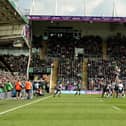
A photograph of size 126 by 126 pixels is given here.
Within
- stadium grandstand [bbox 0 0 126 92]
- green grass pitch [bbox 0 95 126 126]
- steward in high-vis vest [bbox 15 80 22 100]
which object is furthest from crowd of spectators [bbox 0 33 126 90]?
green grass pitch [bbox 0 95 126 126]

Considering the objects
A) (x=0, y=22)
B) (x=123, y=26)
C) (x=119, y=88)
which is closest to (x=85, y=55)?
(x=123, y=26)

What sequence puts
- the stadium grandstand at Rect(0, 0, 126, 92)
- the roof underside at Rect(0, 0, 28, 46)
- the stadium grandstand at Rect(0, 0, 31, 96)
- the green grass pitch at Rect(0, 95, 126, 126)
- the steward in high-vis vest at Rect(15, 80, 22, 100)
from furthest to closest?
the stadium grandstand at Rect(0, 0, 126, 92) < the stadium grandstand at Rect(0, 0, 31, 96) < the roof underside at Rect(0, 0, 28, 46) < the steward in high-vis vest at Rect(15, 80, 22, 100) < the green grass pitch at Rect(0, 95, 126, 126)

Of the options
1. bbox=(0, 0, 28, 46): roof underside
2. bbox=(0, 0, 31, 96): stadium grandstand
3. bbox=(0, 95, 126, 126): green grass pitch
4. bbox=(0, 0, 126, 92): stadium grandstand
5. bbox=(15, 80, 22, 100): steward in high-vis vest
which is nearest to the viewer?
bbox=(0, 95, 126, 126): green grass pitch

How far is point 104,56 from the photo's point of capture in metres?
77.1

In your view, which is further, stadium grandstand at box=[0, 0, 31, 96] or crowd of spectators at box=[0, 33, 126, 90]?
crowd of spectators at box=[0, 33, 126, 90]

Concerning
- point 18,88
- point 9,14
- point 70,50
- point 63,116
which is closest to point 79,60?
point 70,50

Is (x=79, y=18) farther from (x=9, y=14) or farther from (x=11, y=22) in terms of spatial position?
(x=9, y=14)

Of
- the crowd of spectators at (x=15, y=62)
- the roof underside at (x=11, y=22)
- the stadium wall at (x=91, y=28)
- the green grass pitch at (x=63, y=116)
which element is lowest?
the green grass pitch at (x=63, y=116)

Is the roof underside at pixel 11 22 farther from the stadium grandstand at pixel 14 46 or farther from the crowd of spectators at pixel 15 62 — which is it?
the crowd of spectators at pixel 15 62

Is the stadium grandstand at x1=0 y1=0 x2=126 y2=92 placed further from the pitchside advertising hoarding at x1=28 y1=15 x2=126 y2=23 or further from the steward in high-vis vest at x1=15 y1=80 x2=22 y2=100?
the steward in high-vis vest at x1=15 y1=80 x2=22 y2=100

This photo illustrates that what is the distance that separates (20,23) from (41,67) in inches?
526

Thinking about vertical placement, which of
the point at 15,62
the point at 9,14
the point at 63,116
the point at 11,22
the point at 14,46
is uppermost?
the point at 11,22

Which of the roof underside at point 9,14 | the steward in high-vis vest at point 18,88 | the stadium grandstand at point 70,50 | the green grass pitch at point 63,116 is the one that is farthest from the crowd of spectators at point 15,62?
the green grass pitch at point 63,116

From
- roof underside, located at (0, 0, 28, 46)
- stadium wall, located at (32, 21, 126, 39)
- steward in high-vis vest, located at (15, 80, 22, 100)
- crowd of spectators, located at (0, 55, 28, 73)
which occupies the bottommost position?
steward in high-vis vest, located at (15, 80, 22, 100)
